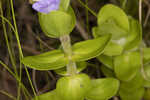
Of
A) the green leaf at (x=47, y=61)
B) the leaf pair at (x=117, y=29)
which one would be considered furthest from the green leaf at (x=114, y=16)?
the green leaf at (x=47, y=61)

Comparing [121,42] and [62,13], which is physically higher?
[62,13]

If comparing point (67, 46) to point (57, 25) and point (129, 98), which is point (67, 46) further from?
point (129, 98)

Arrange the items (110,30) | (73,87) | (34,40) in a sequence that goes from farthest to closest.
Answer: (34,40)
(110,30)
(73,87)

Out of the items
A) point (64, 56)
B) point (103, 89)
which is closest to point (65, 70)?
point (64, 56)

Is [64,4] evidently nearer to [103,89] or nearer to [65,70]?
[65,70]

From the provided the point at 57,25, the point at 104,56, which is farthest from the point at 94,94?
the point at 57,25

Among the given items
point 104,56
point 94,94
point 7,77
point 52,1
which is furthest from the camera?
point 7,77

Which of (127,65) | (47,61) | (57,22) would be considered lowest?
(127,65)
